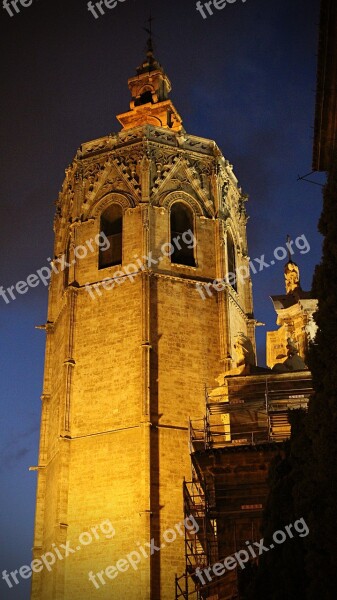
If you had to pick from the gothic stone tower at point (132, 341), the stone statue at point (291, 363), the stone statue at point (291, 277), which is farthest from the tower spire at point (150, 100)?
the stone statue at point (291, 363)

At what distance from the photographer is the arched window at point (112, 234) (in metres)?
26.6

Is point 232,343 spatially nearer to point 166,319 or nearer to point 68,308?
point 166,319

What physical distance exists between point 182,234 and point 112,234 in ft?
7.30

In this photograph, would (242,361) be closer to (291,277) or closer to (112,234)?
(291,277)

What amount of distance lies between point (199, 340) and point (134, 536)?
239 inches

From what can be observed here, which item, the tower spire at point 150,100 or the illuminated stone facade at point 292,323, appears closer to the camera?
the illuminated stone facade at point 292,323

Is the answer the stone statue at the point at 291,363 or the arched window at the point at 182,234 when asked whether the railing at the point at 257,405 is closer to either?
the stone statue at the point at 291,363

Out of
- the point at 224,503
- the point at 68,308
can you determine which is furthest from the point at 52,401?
the point at 224,503

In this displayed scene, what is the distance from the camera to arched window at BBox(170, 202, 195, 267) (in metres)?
26.5

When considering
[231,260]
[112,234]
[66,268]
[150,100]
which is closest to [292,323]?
[231,260]

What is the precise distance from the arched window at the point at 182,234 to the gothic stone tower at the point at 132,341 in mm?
45

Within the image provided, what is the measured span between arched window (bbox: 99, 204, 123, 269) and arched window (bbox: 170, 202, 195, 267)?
5.45ft

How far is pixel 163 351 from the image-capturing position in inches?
955

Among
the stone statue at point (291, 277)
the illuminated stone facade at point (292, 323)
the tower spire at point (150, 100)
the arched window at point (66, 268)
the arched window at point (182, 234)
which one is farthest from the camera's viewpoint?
the tower spire at point (150, 100)
